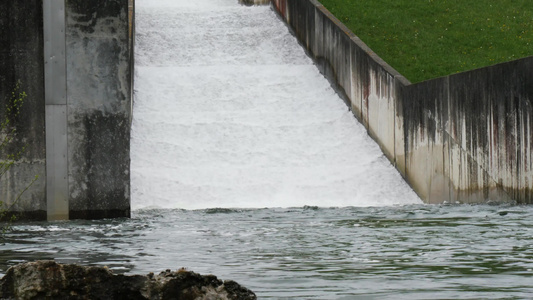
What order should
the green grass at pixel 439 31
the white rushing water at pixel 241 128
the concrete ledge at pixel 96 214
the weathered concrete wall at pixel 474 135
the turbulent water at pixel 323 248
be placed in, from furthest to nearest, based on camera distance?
the green grass at pixel 439 31
the white rushing water at pixel 241 128
the weathered concrete wall at pixel 474 135
the concrete ledge at pixel 96 214
the turbulent water at pixel 323 248

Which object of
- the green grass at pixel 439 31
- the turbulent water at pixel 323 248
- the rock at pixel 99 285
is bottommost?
the turbulent water at pixel 323 248

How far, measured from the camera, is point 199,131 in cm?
1853

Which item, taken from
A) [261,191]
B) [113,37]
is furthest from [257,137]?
[113,37]

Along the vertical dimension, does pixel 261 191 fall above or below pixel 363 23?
below

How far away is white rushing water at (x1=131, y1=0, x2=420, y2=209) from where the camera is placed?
15656 mm

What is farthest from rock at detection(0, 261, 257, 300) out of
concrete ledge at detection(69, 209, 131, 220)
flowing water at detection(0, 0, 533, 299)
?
concrete ledge at detection(69, 209, 131, 220)

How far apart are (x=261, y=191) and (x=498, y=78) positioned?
4.17 m

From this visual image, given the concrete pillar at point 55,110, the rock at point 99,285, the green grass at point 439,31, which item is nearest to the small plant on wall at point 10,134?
the concrete pillar at point 55,110

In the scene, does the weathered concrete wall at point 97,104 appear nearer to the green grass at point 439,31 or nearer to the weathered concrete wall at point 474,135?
the weathered concrete wall at point 474,135

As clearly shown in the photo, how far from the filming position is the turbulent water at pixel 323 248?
723 centimetres

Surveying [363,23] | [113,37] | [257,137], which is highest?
[363,23]

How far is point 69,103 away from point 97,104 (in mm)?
330

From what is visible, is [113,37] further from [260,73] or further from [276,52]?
[276,52]

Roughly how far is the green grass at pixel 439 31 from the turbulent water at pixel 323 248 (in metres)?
7.76
